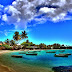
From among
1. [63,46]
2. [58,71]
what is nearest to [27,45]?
[63,46]

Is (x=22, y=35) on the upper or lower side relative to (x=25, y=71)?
upper

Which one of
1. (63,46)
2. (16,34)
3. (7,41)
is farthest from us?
(63,46)

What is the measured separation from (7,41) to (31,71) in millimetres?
101023

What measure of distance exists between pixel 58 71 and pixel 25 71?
552cm

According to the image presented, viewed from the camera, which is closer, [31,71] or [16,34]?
[31,71]

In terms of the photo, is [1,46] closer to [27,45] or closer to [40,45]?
[27,45]

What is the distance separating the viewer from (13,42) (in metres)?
104

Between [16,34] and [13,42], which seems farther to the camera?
[13,42]

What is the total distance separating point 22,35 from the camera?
3797 inches

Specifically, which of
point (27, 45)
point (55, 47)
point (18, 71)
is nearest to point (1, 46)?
point (27, 45)

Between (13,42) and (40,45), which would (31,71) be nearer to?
(13,42)

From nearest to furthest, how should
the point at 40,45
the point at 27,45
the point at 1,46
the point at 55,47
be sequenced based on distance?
1. the point at 1,46
2. the point at 27,45
3. the point at 40,45
4. the point at 55,47

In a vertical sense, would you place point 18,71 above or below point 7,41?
below

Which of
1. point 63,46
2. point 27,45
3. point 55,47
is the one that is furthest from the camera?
point 63,46
